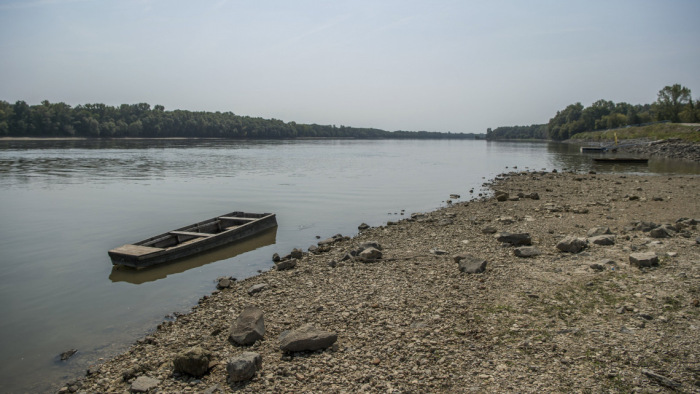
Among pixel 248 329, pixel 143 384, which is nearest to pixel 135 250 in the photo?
pixel 248 329

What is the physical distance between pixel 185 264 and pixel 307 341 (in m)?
10.2

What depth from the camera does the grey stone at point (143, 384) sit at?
282 inches

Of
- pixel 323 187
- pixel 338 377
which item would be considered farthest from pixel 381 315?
pixel 323 187

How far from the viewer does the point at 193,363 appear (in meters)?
7.31

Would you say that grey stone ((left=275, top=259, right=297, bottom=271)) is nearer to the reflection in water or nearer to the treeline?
the reflection in water

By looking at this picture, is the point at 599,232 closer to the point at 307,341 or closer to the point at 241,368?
the point at 307,341

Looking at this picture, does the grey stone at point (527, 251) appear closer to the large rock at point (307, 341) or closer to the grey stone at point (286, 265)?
the grey stone at point (286, 265)

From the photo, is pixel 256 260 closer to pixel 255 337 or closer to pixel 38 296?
pixel 38 296

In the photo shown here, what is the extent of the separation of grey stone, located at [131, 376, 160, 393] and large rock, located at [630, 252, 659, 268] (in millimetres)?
11596

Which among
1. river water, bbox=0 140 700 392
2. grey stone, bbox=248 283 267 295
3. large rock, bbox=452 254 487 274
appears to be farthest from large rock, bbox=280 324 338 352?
large rock, bbox=452 254 487 274

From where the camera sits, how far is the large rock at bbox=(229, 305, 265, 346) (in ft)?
27.6

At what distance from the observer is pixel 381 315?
30.1ft

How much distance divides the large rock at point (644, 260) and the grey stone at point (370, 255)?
23.7 feet

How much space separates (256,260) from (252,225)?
3520mm
